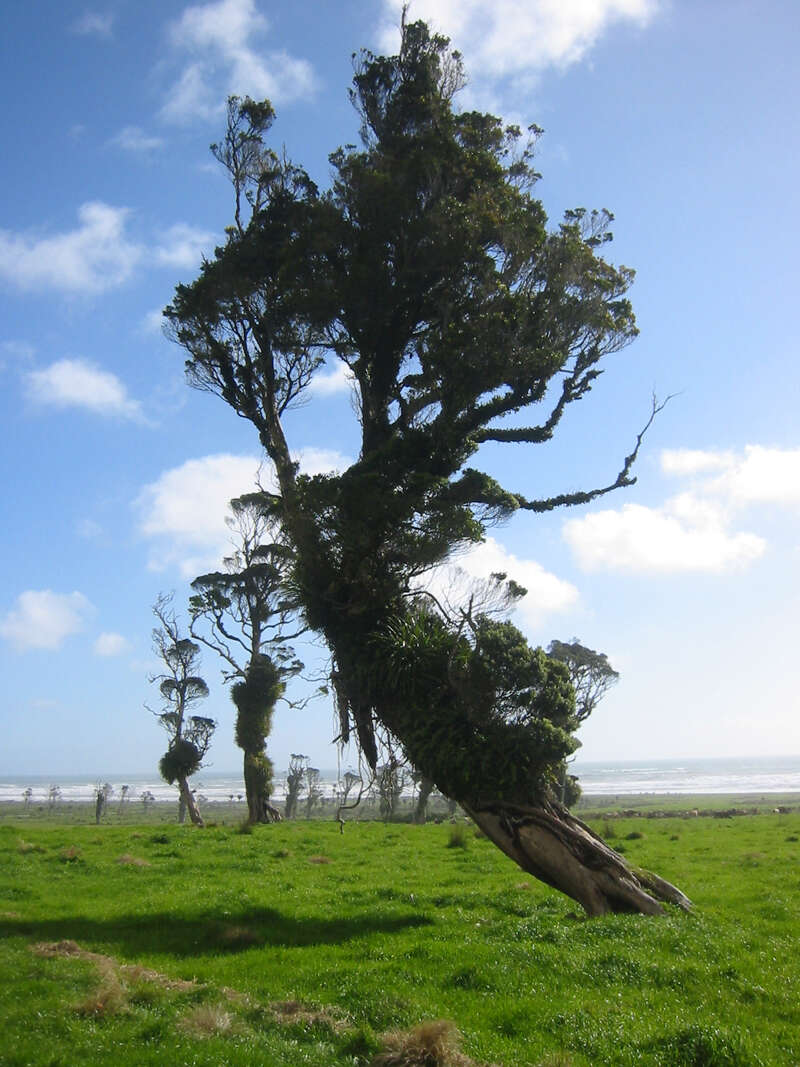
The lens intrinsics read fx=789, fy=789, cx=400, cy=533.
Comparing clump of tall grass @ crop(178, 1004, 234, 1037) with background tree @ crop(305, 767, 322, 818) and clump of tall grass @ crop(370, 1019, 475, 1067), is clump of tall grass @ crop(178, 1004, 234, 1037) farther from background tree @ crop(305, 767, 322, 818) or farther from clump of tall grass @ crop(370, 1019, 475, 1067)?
background tree @ crop(305, 767, 322, 818)

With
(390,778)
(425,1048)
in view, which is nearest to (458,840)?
(390,778)

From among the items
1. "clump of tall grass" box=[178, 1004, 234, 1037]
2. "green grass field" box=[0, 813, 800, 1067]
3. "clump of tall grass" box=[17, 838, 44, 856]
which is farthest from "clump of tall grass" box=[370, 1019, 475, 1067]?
"clump of tall grass" box=[17, 838, 44, 856]

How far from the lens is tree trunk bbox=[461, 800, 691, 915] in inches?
564

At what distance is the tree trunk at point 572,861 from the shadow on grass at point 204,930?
90.0 inches

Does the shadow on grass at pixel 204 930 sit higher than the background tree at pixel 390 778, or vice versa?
the background tree at pixel 390 778

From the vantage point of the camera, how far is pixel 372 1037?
802 cm

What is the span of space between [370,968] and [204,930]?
Answer: 151 inches

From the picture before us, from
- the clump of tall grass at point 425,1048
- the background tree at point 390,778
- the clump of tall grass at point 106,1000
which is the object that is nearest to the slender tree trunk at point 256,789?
the background tree at point 390,778

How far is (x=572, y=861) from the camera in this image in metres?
14.7

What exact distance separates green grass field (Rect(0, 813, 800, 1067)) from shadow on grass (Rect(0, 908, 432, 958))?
0.19ft

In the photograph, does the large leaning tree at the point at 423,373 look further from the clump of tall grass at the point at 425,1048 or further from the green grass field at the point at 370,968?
the clump of tall grass at the point at 425,1048

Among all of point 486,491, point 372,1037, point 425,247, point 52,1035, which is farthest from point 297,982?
point 425,247

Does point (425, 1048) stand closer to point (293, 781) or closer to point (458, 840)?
point (458, 840)

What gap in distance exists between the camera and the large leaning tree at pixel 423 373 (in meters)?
15.4
